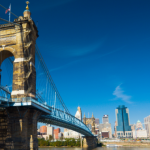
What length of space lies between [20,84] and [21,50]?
6.16 m

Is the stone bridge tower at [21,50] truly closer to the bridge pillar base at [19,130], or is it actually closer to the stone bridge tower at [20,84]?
the stone bridge tower at [20,84]

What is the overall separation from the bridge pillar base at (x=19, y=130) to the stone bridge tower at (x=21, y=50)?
263 cm

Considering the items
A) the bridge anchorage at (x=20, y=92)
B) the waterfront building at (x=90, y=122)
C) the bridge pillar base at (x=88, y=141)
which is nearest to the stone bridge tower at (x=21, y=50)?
the bridge anchorage at (x=20, y=92)

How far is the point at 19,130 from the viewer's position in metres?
32.0

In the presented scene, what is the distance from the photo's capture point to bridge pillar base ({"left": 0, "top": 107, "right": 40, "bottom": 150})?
3183 centimetres

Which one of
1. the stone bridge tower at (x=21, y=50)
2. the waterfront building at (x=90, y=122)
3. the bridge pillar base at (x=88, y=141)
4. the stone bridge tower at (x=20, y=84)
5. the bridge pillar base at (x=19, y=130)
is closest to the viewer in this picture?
the bridge pillar base at (x=19, y=130)

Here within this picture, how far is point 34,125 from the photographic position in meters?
34.7

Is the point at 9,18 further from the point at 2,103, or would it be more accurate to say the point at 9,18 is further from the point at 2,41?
the point at 2,103

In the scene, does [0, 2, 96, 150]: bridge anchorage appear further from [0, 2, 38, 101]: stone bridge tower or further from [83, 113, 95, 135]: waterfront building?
[83, 113, 95, 135]: waterfront building

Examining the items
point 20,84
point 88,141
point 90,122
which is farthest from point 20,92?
point 90,122

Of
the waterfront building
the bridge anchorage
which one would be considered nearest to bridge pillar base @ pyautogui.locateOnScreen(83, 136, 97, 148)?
the waterfront building

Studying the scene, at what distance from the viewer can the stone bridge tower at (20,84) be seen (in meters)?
32.2

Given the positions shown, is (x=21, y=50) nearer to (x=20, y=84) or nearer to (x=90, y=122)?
(x=20, y=84)

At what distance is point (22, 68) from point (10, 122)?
29.8 ft
